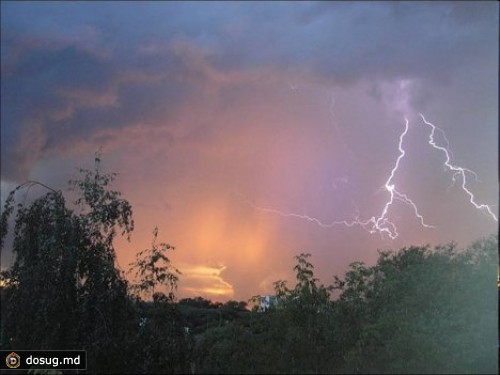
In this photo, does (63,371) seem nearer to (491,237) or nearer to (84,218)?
(84,218)

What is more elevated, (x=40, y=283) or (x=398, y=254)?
(x=398, y=254)

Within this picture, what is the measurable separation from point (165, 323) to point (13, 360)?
4.05 meters

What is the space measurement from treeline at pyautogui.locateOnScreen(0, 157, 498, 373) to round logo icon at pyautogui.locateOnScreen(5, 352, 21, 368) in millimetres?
320

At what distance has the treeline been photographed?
14.1 m

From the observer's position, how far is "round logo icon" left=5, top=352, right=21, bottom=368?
14.0m

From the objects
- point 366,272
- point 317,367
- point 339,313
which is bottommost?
point 317,367

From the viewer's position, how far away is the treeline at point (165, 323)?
1407 cm

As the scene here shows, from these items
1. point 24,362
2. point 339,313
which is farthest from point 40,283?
point 339,313

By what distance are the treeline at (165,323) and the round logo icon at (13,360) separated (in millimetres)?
320

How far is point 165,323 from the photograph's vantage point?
52.5 feet

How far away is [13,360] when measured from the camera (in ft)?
46.0

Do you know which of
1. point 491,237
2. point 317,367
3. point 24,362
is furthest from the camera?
point 491,237

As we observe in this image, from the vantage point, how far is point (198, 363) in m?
14.7

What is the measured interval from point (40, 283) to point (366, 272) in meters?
15.3
